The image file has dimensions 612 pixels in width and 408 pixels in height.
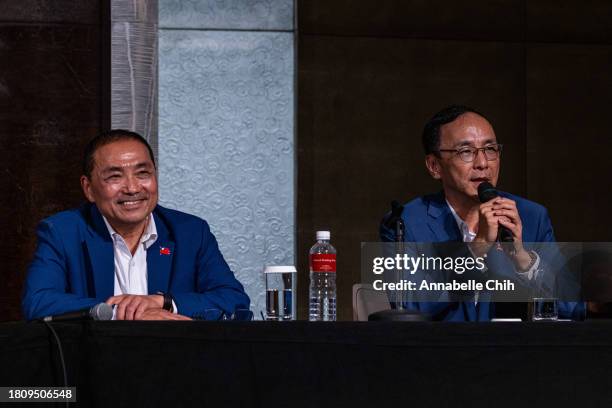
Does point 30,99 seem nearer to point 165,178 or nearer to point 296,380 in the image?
point 165,178

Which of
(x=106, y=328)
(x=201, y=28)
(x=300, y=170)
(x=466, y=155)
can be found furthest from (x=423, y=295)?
(x=201, y=28)

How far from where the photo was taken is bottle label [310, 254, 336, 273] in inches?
95.5

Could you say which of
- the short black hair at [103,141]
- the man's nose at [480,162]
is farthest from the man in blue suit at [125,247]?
the man's nose at [480,162]

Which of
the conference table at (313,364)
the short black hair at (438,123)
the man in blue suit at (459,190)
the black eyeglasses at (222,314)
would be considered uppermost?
the short black hair at (438,123)

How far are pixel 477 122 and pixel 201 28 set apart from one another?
196 cm

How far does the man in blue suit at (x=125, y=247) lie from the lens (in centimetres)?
263

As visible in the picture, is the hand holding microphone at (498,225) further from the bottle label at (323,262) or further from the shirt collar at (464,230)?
the bottle label at (323,262)

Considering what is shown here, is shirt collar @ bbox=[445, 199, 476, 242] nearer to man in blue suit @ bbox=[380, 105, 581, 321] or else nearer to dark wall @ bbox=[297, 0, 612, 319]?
man in blue suit @ bbox=[380, 105, 581, 321]

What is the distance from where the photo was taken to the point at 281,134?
14.5ft

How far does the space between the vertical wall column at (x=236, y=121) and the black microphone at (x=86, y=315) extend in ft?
8.03

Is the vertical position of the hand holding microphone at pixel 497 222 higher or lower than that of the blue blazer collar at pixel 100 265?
higher

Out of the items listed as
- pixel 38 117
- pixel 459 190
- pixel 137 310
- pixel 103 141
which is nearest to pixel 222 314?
pixel 137 310

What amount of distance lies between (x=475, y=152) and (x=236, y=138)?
6.01 feet

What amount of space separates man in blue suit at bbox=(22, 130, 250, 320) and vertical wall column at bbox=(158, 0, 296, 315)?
1.58 meters
